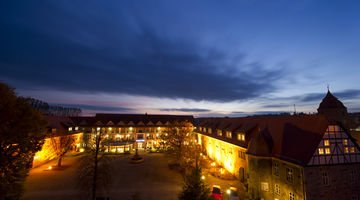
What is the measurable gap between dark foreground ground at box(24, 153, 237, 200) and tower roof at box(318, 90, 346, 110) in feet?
99.6

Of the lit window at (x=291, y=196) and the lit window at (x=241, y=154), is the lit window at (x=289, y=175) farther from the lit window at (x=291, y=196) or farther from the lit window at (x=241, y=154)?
the lit window at (x=241, y=154)

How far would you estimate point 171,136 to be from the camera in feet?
129

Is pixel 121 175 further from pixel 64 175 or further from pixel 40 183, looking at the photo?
pixel 40 183

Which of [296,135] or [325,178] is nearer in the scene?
[325,178]

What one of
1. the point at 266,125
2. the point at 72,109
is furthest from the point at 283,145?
the point at 72,109

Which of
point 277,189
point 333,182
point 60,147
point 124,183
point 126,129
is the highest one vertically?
point 126,129

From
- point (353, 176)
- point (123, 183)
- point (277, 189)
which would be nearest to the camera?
point (353, 176)

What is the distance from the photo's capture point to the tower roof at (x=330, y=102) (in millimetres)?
36000

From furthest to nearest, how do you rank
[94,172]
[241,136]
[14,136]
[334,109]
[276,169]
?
[334,109] < [241,136] < [276,169] < [94,172] < [14,136]

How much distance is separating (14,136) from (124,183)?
19.0m

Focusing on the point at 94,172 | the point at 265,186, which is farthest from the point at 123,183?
the point at 265,186

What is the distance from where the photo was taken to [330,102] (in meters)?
36.6

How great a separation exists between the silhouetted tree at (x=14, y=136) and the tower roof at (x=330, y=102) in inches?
2157

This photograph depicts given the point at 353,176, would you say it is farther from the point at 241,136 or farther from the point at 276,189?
the point at 241,136
